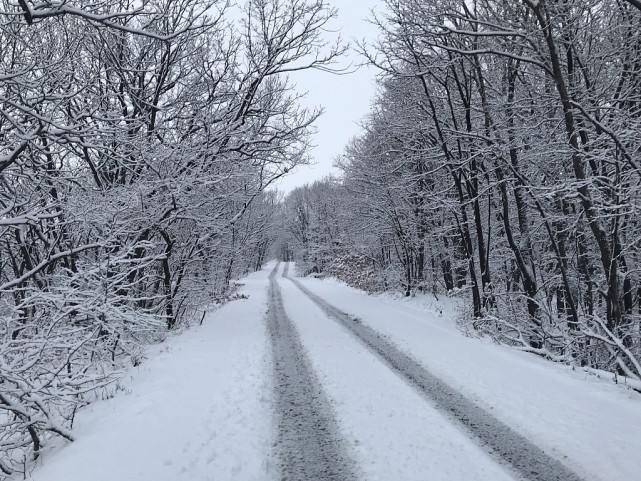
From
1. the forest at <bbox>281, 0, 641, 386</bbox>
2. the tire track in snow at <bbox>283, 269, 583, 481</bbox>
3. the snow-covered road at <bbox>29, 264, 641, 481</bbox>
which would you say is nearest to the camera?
the tire track in snow at <bbox>283, 269, 583, 481</bbox>

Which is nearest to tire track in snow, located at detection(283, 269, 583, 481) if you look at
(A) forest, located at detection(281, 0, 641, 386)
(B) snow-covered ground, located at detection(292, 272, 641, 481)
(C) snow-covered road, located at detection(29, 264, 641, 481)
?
(C) snow-covered road, located at detection(29, 264, 641, 481)

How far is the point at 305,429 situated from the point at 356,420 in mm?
737

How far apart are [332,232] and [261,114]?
34.9m

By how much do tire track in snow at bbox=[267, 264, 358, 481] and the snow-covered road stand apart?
24 mm

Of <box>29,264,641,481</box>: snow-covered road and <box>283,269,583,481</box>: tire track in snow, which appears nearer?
<box>283,269,583,481</box>: tire track in snow

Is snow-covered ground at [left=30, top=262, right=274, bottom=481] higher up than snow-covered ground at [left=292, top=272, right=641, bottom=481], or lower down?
higher up

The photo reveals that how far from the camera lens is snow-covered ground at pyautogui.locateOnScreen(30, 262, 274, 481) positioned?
4.45m

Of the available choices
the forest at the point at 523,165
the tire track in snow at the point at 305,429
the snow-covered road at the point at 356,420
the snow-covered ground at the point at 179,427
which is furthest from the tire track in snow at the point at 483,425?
the forest at the point at 523,165

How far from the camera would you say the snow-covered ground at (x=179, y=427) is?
14.6ft

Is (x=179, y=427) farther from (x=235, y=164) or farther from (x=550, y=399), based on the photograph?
(x=235, y=164)

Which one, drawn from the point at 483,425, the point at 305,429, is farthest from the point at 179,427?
the point at 483,425

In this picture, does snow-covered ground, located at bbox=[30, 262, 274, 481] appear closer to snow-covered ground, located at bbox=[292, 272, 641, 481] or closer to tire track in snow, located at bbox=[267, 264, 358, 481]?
tire track in snow, located at bbox=[267, 264, 358, 481]

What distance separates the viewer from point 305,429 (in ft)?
18.0

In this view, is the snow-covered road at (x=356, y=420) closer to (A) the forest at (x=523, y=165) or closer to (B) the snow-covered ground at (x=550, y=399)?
(B) the snow-covered ground at (x=550, y=399)
